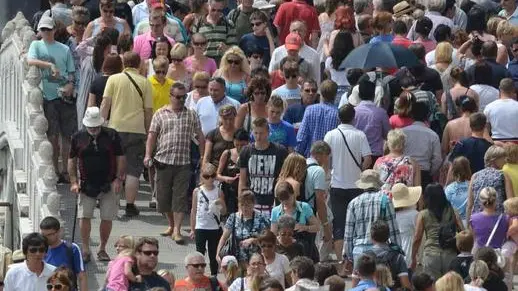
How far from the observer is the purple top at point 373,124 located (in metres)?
24.4

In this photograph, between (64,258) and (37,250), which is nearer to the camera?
(37,250)

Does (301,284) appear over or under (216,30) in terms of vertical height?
under

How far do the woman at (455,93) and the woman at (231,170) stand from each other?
8.45 ft

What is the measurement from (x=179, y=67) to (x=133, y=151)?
1.48 meters

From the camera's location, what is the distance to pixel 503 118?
24.5 m

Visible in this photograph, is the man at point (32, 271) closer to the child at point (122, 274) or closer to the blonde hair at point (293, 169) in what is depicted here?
the child at point (122, 274)

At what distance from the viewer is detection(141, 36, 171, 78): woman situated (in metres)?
26.3

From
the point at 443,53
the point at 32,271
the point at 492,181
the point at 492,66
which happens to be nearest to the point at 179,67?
the point at 443,53

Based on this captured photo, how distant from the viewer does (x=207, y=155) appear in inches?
944

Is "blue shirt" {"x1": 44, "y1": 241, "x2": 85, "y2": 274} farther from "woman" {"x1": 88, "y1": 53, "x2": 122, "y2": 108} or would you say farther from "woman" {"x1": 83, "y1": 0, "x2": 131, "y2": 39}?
"woman" {"x1": 83, "y1": 0, "x2": 131, "y2": 39}

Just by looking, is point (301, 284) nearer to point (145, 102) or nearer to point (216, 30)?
→ point (145, 102)

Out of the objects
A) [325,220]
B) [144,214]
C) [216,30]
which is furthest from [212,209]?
[216,30]

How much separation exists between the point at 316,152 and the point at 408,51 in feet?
10.4

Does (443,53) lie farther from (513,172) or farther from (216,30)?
(513,172)
